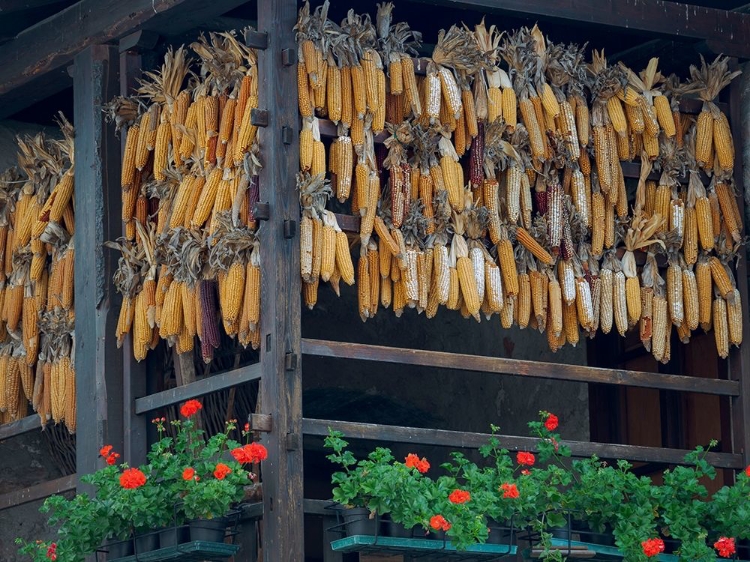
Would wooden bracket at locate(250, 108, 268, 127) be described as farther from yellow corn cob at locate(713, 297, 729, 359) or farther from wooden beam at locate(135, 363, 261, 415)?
yellow corn cob at locate(713, 297, 729, 359)

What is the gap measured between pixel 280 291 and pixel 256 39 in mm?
1474

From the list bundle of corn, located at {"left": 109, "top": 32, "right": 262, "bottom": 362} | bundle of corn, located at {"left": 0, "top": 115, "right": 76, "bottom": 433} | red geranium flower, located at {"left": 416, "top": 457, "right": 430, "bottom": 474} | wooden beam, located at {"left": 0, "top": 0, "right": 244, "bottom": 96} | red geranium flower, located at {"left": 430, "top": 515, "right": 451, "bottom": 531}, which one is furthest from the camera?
bundle of corn, located at {"left": 0, "top": 115, "right": 76, "bottom": 433}

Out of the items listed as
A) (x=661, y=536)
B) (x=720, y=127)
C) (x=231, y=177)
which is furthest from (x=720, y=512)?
(x=231, y=177)

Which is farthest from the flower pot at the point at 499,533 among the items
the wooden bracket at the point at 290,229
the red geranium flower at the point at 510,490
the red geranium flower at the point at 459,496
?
the wooden bracket at the point at 290,229

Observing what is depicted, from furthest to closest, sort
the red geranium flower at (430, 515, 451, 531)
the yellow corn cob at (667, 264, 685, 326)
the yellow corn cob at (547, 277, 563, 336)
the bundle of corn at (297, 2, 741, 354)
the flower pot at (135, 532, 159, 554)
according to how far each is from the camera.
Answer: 1. the yellow corn cob at (667, 264, 685, 326)
2. the yellow corn cob at (547, 277, 563, 336)
3. the bundle of corn at (297, 2, 741, 354)
4. the flower pot at (135, 532, 159, 554)
5. the red geranium flower at (430, 515, 451, 531)

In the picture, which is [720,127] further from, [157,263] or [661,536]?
[157,263]

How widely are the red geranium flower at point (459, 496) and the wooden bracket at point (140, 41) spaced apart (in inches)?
147

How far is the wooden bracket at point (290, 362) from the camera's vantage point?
31.7 ft

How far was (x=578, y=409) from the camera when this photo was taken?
12883mm

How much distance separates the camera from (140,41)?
440 inches

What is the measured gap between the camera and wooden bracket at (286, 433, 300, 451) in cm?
952

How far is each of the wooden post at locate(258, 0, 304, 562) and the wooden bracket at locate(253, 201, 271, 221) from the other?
3 cm

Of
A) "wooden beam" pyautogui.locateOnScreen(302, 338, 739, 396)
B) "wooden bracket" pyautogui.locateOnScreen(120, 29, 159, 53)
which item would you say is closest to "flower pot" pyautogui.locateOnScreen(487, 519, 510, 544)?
"wooden beam" pyautogui.locateOnScreen(302, 338, 739, 396)

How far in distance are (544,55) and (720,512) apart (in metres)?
3.03
